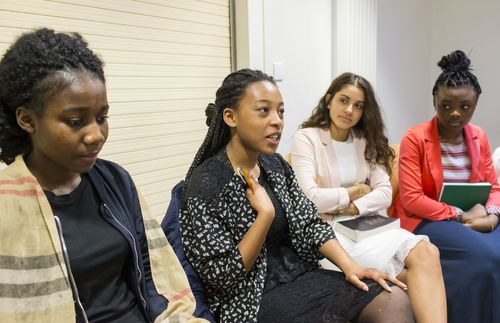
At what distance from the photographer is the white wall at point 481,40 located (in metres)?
3.83

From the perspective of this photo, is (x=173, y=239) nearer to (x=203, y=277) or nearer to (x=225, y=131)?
(x=203, y=277)

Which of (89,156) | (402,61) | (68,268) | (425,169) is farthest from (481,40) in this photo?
(68,268)

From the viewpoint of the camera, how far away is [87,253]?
3.43 ft

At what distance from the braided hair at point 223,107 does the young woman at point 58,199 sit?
1.74ft

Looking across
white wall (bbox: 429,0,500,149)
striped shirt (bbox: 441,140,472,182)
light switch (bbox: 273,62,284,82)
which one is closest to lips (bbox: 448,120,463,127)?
striped shirt (bbox: 441,140,472,182)

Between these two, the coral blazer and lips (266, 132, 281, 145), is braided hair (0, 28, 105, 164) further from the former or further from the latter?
the coral blazer

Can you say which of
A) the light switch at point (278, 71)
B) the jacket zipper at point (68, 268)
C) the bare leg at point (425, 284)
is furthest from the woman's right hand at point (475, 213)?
the jacket zipper at point (68, 268)

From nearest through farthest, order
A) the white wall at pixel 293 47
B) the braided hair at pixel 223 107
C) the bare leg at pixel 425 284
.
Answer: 1. the bare leg at pixel 425 284
2. the braided hair at pixel 223 107
3. the white wall at pixel 293 47

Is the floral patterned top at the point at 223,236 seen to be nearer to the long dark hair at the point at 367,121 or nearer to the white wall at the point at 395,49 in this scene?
the long dark hair at the point at 367,121

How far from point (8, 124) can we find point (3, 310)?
415 mm

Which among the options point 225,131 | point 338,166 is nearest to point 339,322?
point 225,131

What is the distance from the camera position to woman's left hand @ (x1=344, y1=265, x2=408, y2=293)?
147cm

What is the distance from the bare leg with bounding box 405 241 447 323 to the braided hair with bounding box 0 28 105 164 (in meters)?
1.25

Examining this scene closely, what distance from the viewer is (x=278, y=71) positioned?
2912 mm
